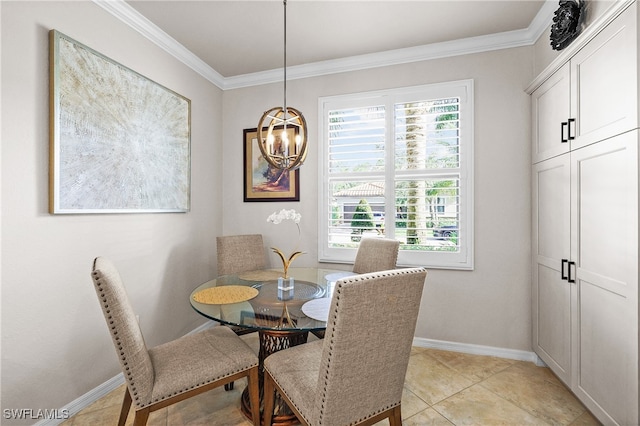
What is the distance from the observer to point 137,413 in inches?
57.1

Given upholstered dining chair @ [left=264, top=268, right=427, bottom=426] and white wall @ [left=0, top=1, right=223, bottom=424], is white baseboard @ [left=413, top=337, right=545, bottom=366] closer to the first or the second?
upholstered dining chair @ [left=264, top=268, right=427, bottom=426]

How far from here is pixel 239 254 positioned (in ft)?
9.43

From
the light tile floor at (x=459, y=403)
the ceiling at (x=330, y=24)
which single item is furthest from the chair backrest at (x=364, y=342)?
the ceiling at (x=330, y=24)

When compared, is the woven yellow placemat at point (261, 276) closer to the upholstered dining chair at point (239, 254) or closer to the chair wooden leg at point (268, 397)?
the upholstered dining chair at point (239, 254)

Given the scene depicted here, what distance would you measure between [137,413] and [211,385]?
0.32m

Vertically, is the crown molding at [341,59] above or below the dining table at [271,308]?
above

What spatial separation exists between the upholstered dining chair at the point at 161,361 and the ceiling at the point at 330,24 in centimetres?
187

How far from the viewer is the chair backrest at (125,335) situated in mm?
1351

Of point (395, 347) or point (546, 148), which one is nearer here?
point (395, 347)

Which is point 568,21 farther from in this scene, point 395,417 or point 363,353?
point 395,417

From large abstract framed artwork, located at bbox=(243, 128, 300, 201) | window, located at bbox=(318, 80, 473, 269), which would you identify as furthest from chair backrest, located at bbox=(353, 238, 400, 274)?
large abstract framed artwork, located at bbox=(243, 128, 300, 201)

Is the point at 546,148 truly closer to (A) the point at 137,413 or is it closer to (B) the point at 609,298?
(B) the point at 609,298

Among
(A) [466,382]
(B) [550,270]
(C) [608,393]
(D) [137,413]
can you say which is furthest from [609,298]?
(D) [137,413]

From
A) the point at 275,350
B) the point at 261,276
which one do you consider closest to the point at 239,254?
the point at 261,276
